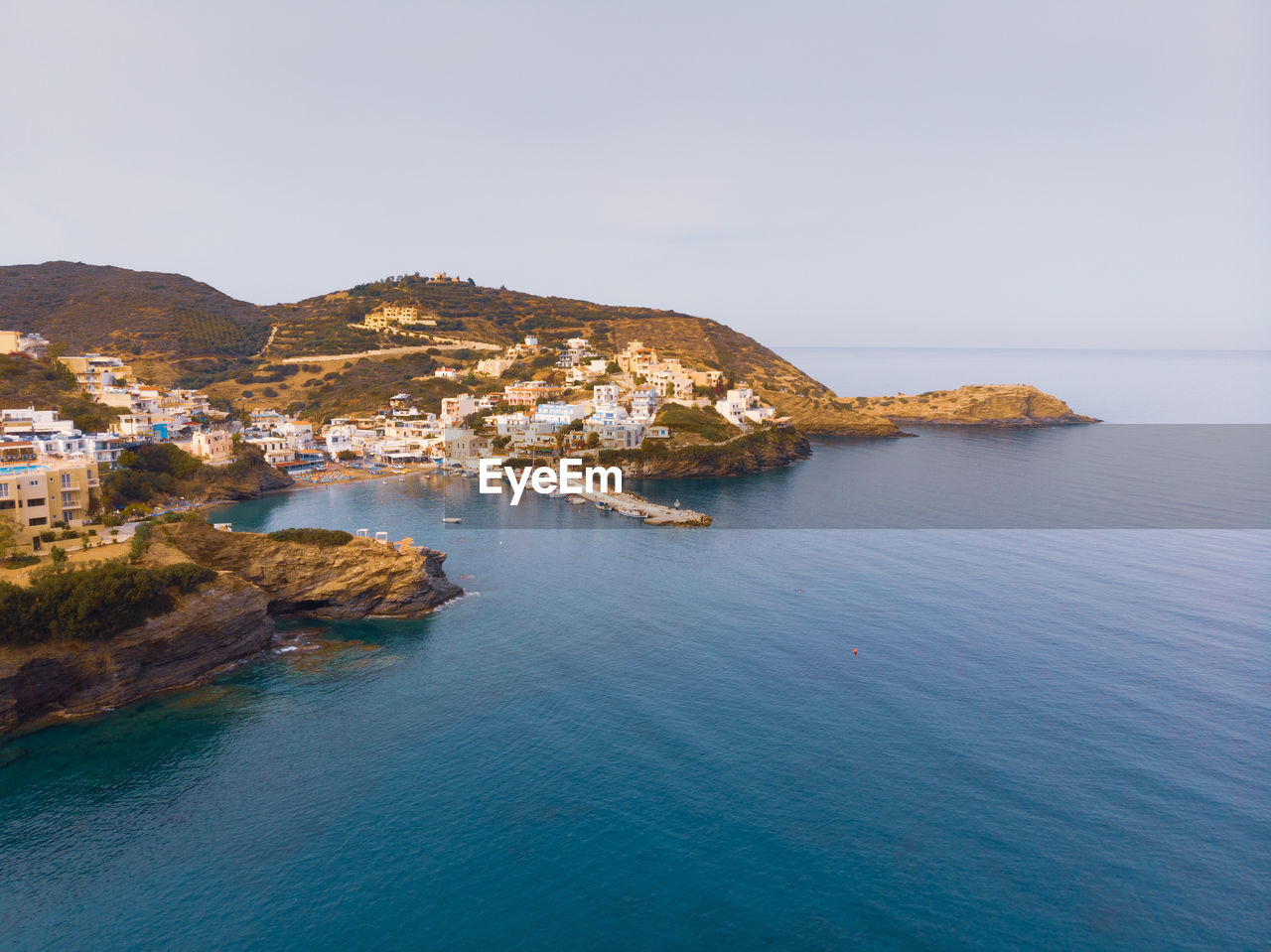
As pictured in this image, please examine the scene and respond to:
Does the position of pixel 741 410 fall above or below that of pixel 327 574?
above

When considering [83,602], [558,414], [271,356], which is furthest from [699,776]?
[271,356]

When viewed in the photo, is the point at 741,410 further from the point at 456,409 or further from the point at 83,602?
the point at 83,602

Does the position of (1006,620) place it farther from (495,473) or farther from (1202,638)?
(495,473)

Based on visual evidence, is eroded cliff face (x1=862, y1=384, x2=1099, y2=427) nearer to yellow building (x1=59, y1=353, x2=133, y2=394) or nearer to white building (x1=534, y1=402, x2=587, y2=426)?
white building (x1=534, y1=402, x2=587, y2=426)

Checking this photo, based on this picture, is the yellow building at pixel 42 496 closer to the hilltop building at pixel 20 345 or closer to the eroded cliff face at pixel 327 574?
the eroded cliff face at pixel 327 574

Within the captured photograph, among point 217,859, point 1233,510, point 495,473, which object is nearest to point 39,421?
point 495,473
